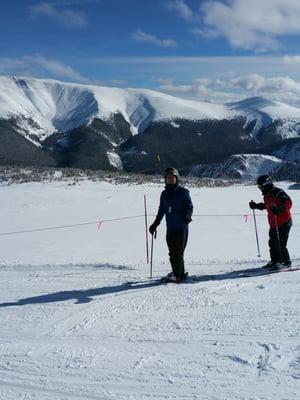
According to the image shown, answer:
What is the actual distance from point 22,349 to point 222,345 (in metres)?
2.28

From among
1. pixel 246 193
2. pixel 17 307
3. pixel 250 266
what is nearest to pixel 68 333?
pixel 17 307

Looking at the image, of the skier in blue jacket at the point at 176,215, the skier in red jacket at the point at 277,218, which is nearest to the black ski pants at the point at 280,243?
Result: the skier in red jacket at the point at 277,218

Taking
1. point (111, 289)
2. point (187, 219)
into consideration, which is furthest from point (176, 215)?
point (111, 289)

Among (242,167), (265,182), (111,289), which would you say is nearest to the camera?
(111,289)

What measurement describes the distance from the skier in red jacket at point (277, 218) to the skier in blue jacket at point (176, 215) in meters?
1.58

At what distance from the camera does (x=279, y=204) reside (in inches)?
334

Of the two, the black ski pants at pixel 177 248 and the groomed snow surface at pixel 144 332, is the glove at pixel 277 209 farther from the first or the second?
the black ski pants at pixel 177 248

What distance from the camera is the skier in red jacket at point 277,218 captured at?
848 cm

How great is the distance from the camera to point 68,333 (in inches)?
231

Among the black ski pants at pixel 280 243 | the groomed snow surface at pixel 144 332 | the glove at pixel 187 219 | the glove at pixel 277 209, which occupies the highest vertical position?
the glove at pixel 277 209

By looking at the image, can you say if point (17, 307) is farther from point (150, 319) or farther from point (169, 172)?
point (169, 172)

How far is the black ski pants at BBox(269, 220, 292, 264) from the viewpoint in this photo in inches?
341

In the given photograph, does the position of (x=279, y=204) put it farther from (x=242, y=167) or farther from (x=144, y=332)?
(x=242, y=167)

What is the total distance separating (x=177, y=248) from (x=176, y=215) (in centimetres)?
58
